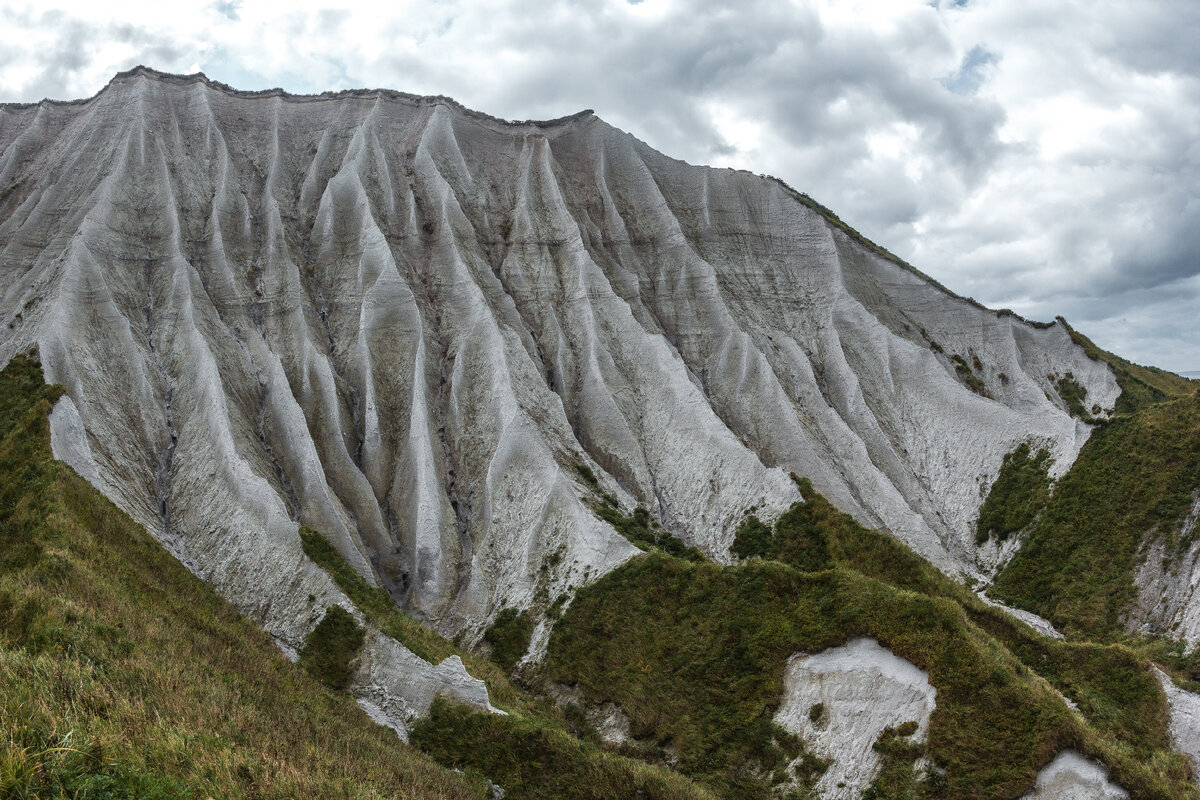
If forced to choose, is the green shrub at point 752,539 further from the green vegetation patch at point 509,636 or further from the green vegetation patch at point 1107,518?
the green vegetation patch at point 1107,518

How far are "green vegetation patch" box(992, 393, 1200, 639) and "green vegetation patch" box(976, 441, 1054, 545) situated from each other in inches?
37.0

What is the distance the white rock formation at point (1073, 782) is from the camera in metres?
14.6

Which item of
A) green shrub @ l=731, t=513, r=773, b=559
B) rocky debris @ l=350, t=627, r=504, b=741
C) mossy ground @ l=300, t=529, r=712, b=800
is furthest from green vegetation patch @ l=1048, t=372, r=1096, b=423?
rocky debris @ l=350, t=627, r=504, b=741

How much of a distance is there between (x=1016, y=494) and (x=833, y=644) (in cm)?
2760

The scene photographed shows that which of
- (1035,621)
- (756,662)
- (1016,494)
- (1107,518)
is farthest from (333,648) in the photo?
(1016,494)

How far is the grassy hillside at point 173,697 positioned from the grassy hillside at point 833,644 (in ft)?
10.6

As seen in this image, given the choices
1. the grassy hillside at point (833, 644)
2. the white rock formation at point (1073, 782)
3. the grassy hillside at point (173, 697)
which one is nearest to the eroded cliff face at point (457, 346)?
the grassy hillside at point (833, 644)

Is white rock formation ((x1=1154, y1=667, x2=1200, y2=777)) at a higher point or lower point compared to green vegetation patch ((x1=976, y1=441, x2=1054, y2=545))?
lower

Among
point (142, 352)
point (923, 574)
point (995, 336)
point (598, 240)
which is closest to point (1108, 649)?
point (923, 574)

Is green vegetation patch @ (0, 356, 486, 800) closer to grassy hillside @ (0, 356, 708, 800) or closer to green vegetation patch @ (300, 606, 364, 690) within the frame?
grassy hillside @ (0, 356, 708, 800)

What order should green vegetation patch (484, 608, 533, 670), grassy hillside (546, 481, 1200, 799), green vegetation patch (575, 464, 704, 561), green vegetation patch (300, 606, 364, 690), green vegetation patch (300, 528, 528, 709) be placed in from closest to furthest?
grassy hillside (546, 481, 1200, 799) → green vegetation patch (300, 606, 364, 690) → green vegetation patch (300, 528, 528, 709) → green vegetation patch (484, 608, 533, 670) → green vegetation patch (575, 464, 704, 561)

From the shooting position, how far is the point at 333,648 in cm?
2445

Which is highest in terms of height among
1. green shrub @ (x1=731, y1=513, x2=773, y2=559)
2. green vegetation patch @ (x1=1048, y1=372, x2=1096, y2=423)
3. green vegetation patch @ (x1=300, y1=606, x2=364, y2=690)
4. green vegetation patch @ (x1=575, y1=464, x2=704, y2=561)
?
green vegetation patch @ (x1=1048, y1=372, x2=1096, y2=423)

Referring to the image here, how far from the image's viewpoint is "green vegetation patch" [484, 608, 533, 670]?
28078mm
